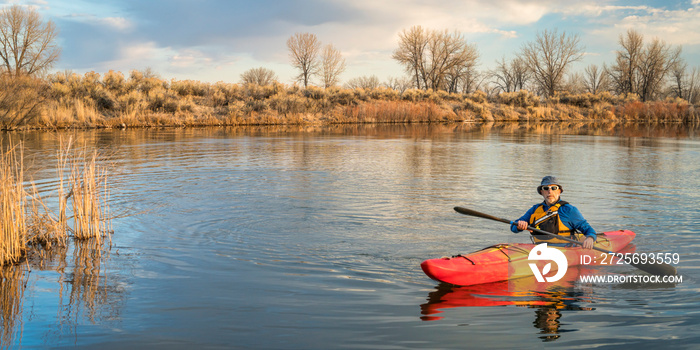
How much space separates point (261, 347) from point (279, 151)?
50.4ft

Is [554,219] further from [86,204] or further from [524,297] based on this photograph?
[86,204]

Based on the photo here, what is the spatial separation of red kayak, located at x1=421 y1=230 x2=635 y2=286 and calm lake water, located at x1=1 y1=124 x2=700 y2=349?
0.42 ft

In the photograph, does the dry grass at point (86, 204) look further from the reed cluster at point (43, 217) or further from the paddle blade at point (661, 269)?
the paddle blade at point (661, 269)

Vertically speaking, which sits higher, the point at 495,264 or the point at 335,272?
the point at 495,264

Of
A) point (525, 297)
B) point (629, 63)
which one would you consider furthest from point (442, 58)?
point (525, 297)

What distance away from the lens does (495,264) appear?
571 cm

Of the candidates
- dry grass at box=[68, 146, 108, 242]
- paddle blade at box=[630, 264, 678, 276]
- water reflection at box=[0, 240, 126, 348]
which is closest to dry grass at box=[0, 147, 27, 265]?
water reflection at box=[0, 240, 126, 348]

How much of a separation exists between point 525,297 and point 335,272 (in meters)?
2.02

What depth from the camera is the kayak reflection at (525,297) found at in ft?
16.0

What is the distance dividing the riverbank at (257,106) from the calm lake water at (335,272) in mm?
22358

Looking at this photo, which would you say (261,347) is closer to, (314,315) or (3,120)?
(314,315)

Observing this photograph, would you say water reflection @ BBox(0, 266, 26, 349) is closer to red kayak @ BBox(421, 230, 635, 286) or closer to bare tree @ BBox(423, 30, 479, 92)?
red kayak @ BBox(421, 230, 635, 286)

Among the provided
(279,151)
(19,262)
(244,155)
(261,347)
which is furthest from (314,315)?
(279,151)

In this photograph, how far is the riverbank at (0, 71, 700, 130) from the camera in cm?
3253
